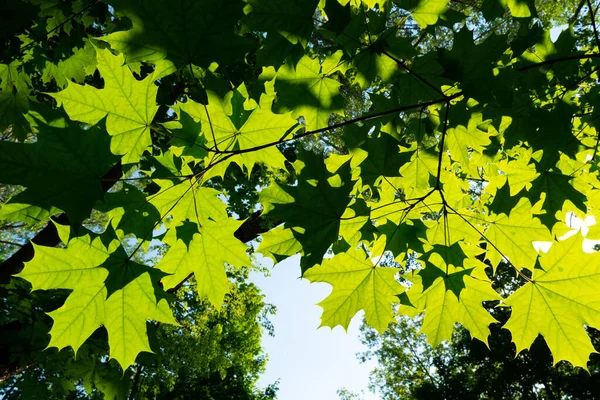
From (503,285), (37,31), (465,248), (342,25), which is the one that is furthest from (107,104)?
(503,285)

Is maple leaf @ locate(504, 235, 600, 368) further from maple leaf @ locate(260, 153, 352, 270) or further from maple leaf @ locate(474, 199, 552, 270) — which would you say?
maple leaf @ locate(260, 153, 352, 270)

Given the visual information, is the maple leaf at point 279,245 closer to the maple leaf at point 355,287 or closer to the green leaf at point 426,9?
the maple leaf at point 355,287

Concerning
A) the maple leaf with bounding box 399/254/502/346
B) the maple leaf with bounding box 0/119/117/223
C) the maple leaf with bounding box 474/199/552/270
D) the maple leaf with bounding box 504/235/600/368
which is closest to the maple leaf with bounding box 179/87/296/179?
the maple leaf with bounding box 0/119/117/223

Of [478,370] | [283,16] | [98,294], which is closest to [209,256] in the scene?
[98,294]

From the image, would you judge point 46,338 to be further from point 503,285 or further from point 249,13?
point 503,285

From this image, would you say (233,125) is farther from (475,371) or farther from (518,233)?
(475,371)

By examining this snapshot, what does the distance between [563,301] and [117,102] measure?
2.01 metres

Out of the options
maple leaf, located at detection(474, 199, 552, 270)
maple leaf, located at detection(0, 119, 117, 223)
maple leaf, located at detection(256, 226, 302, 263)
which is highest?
maple leaf, located at detection(474, 199, 552, 270)

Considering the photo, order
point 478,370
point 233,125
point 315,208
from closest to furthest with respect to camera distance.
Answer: point 315,208, point 233,125, point 478,370

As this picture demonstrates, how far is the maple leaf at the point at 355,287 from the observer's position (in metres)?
1.80

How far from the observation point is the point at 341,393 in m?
25.1

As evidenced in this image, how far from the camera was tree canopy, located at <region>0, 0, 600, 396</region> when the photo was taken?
1291 millimetres

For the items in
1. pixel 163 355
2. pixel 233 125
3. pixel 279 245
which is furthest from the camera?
pixel 163 355

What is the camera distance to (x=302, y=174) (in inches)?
56.4
